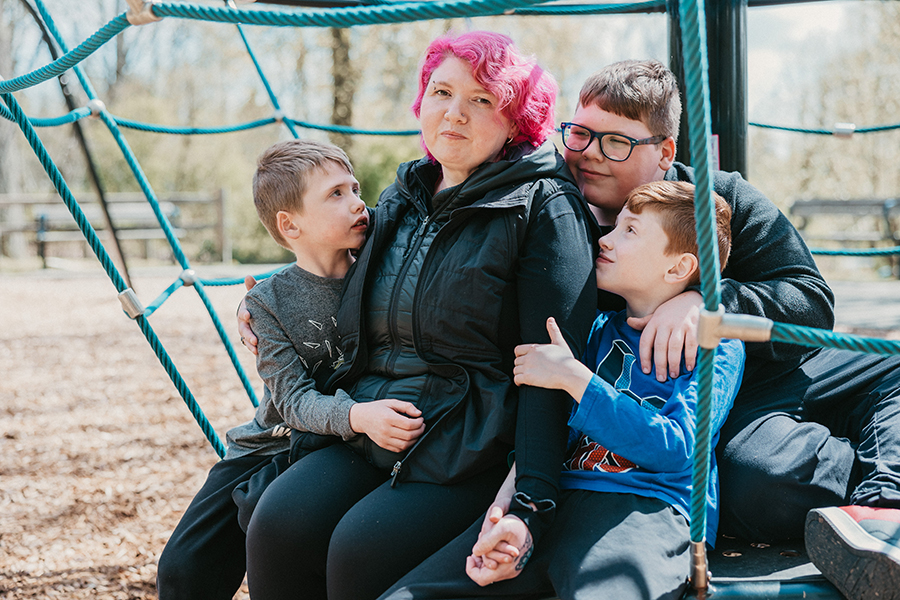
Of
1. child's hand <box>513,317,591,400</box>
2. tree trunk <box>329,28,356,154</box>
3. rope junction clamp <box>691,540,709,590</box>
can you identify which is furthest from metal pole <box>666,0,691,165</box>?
tree trunk <box>329,28,356,154</box>

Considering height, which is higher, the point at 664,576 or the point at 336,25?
the point at 336,25

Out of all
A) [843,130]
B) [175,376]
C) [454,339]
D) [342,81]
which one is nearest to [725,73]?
[843,130]

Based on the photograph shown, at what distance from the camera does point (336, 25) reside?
1122mm

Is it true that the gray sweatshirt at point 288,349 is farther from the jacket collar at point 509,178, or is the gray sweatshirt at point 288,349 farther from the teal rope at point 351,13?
the teal rope at point 351,13

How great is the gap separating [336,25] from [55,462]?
3063 mm

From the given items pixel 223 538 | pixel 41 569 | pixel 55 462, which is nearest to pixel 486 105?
pixel 223 538

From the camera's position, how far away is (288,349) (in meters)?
1.70

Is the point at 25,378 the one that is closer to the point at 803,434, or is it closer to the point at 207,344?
the point at 207,344

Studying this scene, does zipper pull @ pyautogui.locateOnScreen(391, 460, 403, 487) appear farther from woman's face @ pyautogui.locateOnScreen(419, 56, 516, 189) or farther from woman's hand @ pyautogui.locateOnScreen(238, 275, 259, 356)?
woman's face @ pyautogui.locateOnScreen(419, 56, 516, 189)

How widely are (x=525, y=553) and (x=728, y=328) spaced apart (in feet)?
1.56

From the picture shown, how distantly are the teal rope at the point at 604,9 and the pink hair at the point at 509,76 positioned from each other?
109 cm

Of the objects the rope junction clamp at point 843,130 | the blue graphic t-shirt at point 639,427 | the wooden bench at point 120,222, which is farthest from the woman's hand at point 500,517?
the wooden bench at point 120,222

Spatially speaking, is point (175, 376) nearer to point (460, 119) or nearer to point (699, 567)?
point (460, 119)

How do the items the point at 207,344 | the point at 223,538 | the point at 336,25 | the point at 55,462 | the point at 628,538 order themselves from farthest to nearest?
the point at 207,344 → the point at 55,462 → the point at 223,538 → the point at 628,538 → the point at 336,25
